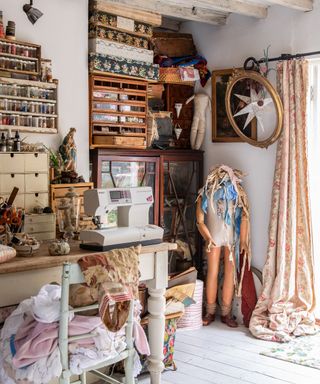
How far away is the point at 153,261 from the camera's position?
326 cm

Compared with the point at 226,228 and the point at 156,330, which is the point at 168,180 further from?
the point at 156,330

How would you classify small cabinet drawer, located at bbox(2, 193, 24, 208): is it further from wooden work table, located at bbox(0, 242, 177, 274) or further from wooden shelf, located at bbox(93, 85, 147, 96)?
wooden shelf, located at bbox(93, 85, 147, 96)

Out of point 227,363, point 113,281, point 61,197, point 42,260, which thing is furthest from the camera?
point 227,363

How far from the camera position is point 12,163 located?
11.5 ft

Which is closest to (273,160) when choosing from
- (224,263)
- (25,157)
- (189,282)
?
(224,263)

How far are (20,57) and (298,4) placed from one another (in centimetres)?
Answer: 206

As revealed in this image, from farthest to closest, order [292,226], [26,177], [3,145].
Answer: [292,226] → [26,177] → [3,145]

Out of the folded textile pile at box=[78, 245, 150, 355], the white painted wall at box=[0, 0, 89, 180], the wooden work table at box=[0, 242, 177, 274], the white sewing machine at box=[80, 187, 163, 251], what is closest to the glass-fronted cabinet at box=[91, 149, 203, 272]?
the white painted wall at box=[0, 0, 89, 180]

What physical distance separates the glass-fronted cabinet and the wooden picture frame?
0.84 ft

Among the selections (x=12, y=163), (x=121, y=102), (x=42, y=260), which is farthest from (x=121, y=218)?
(x=121, y=102)

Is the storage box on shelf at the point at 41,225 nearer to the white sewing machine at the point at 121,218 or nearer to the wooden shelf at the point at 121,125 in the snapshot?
the white sewing machine at the point at 121,218

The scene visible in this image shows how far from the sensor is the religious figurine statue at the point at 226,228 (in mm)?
4699

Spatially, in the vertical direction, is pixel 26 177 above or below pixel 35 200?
above

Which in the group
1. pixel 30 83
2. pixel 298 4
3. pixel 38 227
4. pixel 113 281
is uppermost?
pixel 298 4
